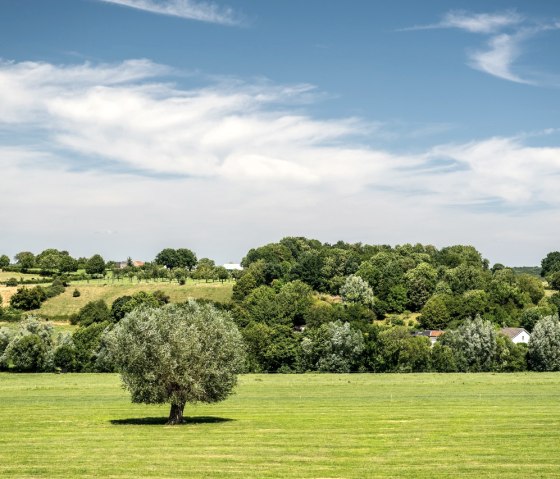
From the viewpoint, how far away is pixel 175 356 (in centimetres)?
5469

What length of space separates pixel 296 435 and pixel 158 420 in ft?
52.0

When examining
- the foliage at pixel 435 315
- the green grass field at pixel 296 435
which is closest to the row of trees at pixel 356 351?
the green grass field at pixel 296 435

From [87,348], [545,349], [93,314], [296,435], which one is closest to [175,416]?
[296,435]

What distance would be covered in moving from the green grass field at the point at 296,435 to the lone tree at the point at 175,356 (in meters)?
2.62

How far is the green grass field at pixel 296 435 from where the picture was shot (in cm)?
3841

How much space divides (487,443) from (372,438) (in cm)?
705

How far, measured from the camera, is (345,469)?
3788 cm

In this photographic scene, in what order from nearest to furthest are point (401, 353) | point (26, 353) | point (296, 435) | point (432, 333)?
point (296, 435)
point (401, 353)
point (26, 353)
point (432, 333)

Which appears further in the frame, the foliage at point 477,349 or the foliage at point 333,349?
the foliage at point 333,349

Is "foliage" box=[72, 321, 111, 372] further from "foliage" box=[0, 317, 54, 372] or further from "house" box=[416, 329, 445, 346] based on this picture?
"house" box=[416, 329, 445, 346]

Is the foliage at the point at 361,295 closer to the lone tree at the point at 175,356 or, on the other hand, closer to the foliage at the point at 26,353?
the foliage at the point at 26,353

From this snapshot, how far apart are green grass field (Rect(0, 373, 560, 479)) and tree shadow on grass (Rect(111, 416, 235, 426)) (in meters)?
0.09

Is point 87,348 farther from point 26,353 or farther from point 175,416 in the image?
point 175,416

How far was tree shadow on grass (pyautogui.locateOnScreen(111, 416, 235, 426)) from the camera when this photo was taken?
59.4 metres
